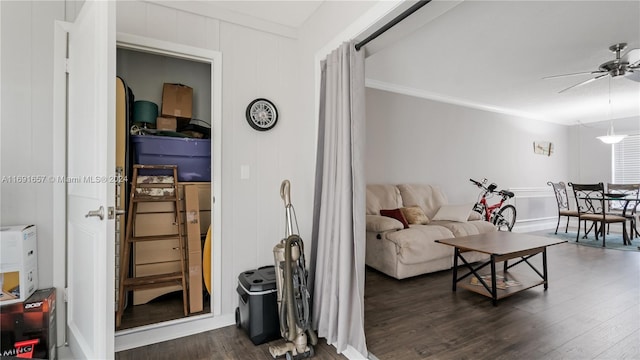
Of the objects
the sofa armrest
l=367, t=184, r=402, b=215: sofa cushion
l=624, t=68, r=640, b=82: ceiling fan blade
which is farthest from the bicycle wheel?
the sofa armrest

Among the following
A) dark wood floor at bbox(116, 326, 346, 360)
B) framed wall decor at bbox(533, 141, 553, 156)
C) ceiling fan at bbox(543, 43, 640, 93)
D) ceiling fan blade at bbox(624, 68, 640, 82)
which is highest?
→ ceiling fan at bbox(543, 43, 640, 93)

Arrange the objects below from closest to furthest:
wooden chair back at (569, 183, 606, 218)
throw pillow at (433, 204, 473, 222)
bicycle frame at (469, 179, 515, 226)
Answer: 1. throw pillow at (433, 204, 473, 222)
2. bicycle frame at (469, 179, 515, 226)
3. wooden chair back at (569, 183, 606, 218)

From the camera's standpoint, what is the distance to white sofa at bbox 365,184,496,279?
328 centimetres

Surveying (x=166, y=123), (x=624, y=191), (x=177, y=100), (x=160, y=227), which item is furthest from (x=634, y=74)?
(x=160, y=227)

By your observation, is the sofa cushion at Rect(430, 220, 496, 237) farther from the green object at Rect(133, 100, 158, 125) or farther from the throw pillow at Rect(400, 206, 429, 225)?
the green object at Rect(133, 100, 158, 125)

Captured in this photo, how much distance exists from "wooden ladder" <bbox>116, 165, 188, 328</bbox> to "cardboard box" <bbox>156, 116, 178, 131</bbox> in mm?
397

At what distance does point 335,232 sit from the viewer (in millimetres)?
2000

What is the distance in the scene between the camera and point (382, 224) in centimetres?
345

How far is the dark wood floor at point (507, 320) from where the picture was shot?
2.00 m

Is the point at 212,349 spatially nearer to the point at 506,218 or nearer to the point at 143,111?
the point at 143,111

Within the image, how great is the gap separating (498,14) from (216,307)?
3.38 meters

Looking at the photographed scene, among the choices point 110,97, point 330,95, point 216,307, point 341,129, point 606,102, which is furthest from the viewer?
point 606,102

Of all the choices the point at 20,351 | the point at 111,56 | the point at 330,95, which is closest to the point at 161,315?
the point at 20,351

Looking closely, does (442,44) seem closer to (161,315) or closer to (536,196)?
(161,315)
